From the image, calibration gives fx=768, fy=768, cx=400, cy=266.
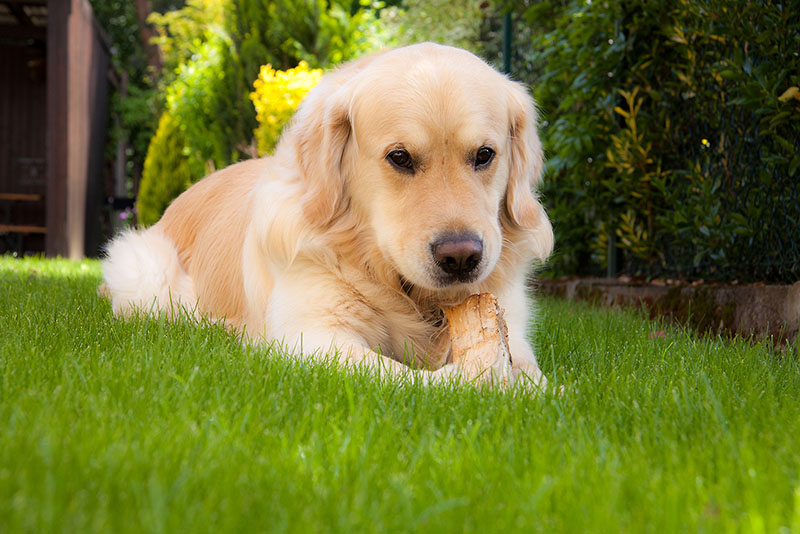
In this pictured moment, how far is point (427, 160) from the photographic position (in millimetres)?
2588

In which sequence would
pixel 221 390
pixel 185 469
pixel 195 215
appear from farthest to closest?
pixel 195 215, pixel 221 390, pixel 185 469

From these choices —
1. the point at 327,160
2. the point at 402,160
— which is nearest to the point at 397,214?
the point at 402,160

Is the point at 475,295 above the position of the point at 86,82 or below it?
above

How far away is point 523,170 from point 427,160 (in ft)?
1.89

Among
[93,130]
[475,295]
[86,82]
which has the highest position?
[475,295]

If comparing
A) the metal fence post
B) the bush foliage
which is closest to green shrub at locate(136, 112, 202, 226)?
the metal fence post

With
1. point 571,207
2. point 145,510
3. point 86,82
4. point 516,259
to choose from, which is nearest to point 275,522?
point 145,510

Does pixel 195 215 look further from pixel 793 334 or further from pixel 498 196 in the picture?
A: pixel 793 334

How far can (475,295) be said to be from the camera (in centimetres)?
260

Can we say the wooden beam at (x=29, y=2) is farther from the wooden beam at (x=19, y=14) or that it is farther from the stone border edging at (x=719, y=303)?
the stone border edging at (x=719, y=303)

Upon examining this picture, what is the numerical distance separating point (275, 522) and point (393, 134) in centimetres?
166

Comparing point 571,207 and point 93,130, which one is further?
point 93,130

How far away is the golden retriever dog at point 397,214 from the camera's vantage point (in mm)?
2531

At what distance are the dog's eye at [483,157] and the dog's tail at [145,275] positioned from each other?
167 cm
